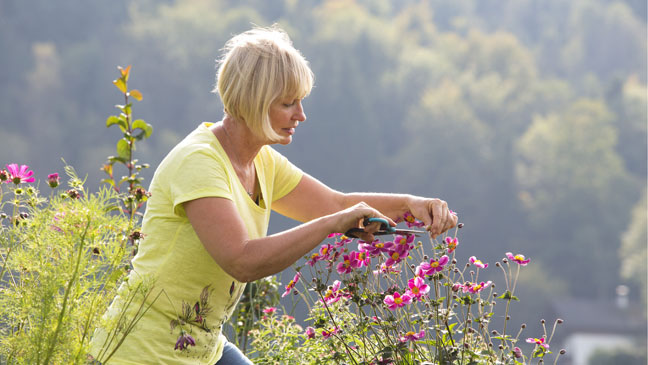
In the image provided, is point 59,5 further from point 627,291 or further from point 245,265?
point 245,265

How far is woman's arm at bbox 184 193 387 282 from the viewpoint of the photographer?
5.39 ft

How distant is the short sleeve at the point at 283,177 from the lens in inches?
86.9

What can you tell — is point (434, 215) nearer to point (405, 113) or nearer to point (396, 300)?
point (396, 300)

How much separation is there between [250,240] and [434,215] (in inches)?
21.6

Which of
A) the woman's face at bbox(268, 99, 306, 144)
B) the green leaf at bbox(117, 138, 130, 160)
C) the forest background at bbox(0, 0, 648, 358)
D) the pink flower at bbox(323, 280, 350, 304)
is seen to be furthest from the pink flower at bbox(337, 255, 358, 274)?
the forest background at bbox(0, 0, 648, 358)

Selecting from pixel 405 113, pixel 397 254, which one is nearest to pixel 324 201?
pixel 397 254

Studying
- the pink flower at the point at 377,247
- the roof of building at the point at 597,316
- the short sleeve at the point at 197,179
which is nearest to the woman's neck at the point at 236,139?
the short sleeve at the point at 197,179

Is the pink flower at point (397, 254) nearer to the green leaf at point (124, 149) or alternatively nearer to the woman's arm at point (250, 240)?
the woman's arm at point (250, 240)

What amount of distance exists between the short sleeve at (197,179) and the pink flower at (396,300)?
1.58 ft

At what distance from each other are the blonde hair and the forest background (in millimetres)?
32837

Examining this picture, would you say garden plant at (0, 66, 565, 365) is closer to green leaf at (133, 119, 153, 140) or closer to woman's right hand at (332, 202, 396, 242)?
woman's right hand at (332, 202, 396, 242)

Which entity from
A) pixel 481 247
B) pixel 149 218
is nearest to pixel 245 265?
pixel 149 218

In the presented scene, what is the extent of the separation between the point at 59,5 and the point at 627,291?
34.5 metres

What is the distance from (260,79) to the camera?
1.87 meters
